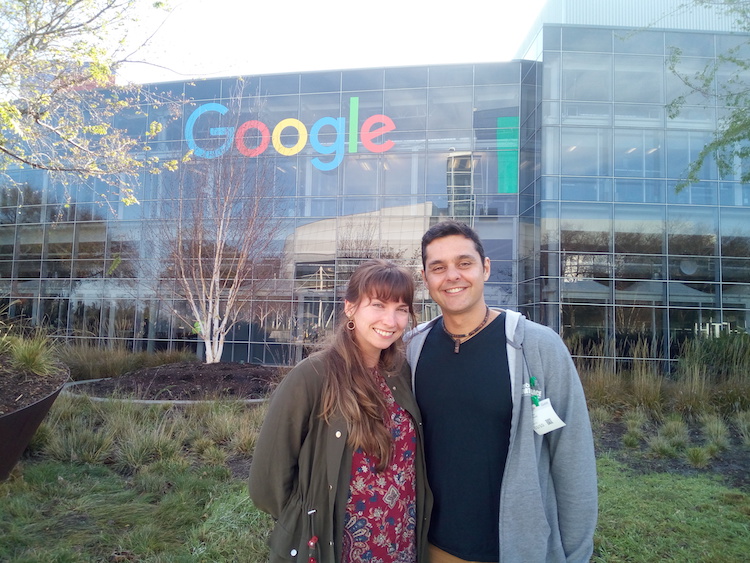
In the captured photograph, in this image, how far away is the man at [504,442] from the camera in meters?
1.98

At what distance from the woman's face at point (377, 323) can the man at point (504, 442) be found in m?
0.23

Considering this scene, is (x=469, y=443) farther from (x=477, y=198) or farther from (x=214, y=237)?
(x=477, y=198)

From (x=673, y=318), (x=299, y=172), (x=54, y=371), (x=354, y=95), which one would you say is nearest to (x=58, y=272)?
(x=299, y=172)

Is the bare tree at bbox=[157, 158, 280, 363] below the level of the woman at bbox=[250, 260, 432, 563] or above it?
above

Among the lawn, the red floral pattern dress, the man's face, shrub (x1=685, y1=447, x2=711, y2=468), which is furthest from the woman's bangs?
shrub (x1=685, y1=447, x2=711, y2=468)

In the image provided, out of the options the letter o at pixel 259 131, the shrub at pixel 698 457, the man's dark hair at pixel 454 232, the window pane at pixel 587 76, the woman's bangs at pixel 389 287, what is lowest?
the shrub at pixel 698 457

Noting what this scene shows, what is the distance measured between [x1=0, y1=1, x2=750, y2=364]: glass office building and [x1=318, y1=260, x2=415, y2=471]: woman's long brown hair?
13.7 m

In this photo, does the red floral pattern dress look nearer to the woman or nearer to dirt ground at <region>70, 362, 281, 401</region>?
the woman

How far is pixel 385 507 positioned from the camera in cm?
209

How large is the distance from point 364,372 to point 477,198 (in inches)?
697

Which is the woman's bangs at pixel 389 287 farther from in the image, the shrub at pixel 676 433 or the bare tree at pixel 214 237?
the bare tree at pixel 214 237

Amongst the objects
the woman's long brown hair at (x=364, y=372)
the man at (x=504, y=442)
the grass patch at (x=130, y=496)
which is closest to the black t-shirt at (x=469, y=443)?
the man at (x=504, y=442)

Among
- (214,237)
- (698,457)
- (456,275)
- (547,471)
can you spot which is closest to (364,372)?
(456,275)

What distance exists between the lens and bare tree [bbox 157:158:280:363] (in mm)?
12234
